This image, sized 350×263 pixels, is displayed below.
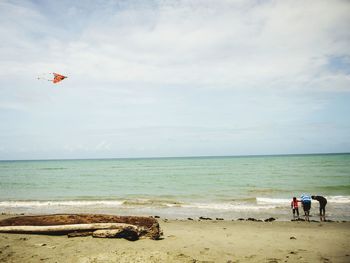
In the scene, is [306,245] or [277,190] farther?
[277,190]

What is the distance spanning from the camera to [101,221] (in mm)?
9984

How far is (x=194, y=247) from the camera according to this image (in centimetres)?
925

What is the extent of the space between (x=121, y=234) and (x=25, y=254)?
2.79 metres

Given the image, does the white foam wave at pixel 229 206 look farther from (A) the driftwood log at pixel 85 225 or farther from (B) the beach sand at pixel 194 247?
(A) the driftwood log at pixel 85 225

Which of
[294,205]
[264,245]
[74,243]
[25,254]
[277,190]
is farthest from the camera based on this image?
[277,190]

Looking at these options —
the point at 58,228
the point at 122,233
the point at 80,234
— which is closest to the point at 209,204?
the point at 122,233

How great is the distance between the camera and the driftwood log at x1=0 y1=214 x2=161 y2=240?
9.35 metres

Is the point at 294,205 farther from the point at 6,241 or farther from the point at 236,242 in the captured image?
the point at 6,241

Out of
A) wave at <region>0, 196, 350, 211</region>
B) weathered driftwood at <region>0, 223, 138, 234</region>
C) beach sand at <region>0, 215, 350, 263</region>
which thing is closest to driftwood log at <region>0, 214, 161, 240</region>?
weathered driftwood at <region>0, 223, 138, 234</region>

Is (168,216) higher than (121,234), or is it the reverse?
(121,234)

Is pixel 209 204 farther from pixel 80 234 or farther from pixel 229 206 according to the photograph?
pixel 80 234

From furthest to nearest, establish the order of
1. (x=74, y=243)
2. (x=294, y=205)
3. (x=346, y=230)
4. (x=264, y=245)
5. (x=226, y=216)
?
(x=226, y=216)
(x=294, y=205)
(x=346, y=230)
(x=264, y=245)
(x=74, y=243)

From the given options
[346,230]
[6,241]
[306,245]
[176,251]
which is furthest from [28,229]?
[346,230]

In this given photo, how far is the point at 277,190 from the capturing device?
3036 cm
